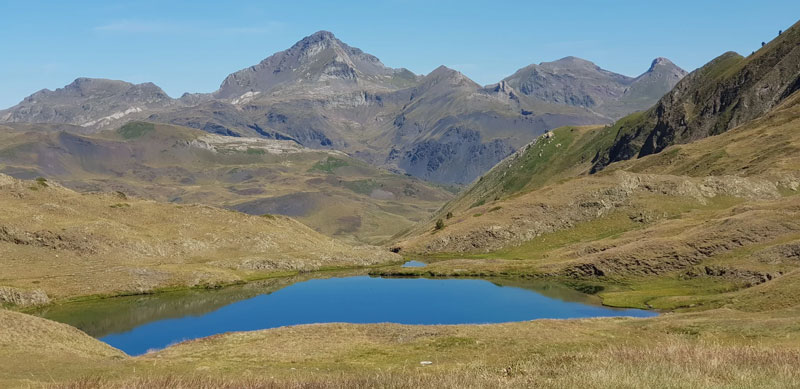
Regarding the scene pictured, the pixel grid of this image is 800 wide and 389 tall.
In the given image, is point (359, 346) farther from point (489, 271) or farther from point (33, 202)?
point (33, 202)

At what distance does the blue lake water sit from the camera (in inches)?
3666

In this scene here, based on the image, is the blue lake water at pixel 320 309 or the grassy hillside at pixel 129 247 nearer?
the blue lake water at pixel 320 309

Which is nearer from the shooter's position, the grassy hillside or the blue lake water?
the blue lake water

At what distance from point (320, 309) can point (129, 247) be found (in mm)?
70170

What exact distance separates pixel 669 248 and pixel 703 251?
287 inches

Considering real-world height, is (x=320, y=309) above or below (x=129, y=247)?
below

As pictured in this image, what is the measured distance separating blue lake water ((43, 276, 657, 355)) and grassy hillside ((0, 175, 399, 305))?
12.3m

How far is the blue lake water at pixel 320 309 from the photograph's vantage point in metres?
93.1

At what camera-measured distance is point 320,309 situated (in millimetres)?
110000

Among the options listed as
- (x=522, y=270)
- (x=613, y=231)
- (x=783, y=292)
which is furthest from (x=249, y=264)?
(x=783, y=292)

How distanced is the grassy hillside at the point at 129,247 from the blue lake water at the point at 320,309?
12.3m

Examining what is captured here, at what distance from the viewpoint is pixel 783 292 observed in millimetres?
64688

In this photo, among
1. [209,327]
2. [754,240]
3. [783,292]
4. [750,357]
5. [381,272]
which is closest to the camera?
[750,357]

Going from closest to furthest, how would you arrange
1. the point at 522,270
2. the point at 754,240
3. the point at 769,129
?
1. the point at 754,240
2. the point at 522,270
3. the point at 769,129
